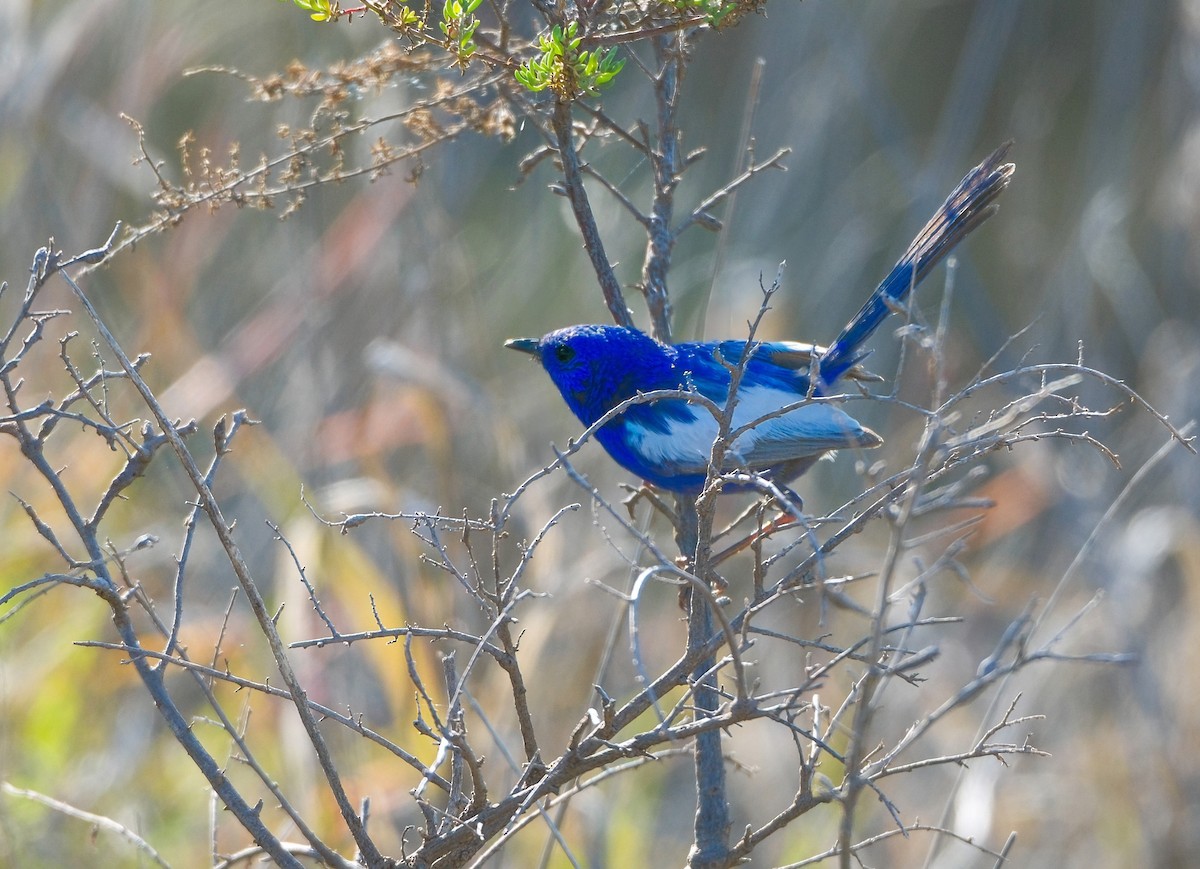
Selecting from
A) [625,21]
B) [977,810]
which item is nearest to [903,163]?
[977,810]

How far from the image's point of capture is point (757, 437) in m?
3.26

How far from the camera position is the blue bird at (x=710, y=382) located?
10.1ft

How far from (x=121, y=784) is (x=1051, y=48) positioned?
7420mm

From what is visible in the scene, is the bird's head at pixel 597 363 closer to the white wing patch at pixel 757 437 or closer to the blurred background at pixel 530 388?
the white wing patch at pixel 757 437

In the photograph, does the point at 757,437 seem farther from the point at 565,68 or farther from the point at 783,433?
the point at 565,68

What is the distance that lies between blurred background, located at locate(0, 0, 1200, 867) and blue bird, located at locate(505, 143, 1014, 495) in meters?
0.47

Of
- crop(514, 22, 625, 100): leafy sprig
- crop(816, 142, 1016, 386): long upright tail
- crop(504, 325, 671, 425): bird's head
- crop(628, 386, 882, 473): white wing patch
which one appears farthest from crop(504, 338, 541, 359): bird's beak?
crop(514, 22, 625, 100): leafy sprig

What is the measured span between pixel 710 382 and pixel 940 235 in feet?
A: 2.45

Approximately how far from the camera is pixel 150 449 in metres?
1.75

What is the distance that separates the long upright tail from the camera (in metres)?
2.91

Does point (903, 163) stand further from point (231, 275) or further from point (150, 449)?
point (150, 449)

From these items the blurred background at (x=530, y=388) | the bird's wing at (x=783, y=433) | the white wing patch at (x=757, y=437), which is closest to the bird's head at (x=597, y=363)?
the white wing patch at (x=757, y=437)

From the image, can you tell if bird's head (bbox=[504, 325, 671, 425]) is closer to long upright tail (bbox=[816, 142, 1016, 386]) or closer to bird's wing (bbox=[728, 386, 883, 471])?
bird's wing (bbox=[728, 386, 883, 471])

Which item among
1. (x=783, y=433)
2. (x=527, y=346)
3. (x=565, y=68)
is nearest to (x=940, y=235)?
(x=783, y=433)
